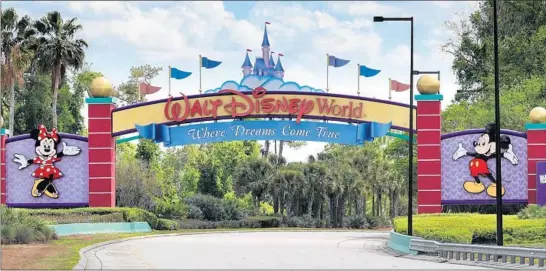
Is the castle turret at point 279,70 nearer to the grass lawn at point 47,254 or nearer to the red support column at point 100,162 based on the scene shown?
the red support column at point 100,162

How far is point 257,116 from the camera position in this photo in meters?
56.6

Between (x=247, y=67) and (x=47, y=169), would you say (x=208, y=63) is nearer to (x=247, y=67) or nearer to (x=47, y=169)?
(x=247, y=67)

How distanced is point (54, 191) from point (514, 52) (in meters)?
41.2

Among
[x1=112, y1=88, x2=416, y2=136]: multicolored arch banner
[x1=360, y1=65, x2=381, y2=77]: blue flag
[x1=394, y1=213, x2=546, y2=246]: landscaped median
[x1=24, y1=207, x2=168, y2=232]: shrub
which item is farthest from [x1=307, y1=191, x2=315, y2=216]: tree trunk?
[x1=394, y1=213, x2=546, y2=246]: landscaped median

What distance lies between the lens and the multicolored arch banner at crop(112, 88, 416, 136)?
56250mm

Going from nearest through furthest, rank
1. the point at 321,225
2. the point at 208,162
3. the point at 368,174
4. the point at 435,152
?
the point at 435,152 → the point at 321,225 → the point at 368,174 → the point at 208,162

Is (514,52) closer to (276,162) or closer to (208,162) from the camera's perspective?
(276,162)

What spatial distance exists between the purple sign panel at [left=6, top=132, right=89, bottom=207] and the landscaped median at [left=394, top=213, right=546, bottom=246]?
1877 centimetres

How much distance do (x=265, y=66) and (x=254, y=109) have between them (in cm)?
323

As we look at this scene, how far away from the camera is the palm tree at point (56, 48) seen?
76.4 metres

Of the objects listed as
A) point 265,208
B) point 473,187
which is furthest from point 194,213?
point 265,208

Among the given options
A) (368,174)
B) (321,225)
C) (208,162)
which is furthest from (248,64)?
(208,162)

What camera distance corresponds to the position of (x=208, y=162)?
10256cm

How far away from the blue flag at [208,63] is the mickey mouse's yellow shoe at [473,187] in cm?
1575
